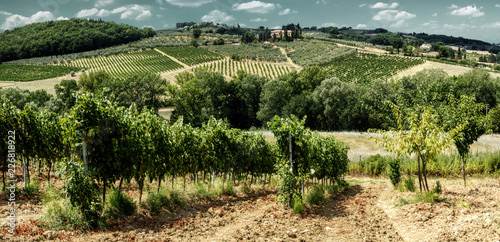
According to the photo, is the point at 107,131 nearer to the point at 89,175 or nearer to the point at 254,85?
the point at 89,175

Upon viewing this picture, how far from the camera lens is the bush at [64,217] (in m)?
7.16

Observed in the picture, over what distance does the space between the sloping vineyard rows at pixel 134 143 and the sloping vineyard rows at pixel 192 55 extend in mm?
87676

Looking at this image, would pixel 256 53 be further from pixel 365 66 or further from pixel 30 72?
pixel 30 72

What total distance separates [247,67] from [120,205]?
89599mm

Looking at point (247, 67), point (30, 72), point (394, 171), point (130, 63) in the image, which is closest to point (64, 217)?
point (394, 171)

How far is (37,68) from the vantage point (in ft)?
298

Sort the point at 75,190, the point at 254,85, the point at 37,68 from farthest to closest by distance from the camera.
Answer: the point at 37,68 < the point at 254,85 < the point at 75,190

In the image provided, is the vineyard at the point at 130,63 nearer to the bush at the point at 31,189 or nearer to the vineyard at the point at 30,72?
the vineyard at the point at 30,72


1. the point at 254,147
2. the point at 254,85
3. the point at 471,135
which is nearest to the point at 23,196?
the point at 254,147

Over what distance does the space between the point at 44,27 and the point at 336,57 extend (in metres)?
156

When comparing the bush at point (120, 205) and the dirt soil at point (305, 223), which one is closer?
the dirt soil at point (305, 223)

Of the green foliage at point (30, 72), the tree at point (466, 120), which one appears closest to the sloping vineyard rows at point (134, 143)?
the tree at point (466, 120)

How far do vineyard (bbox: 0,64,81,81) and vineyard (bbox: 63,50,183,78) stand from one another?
8225 millimetres

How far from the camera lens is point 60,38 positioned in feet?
420
